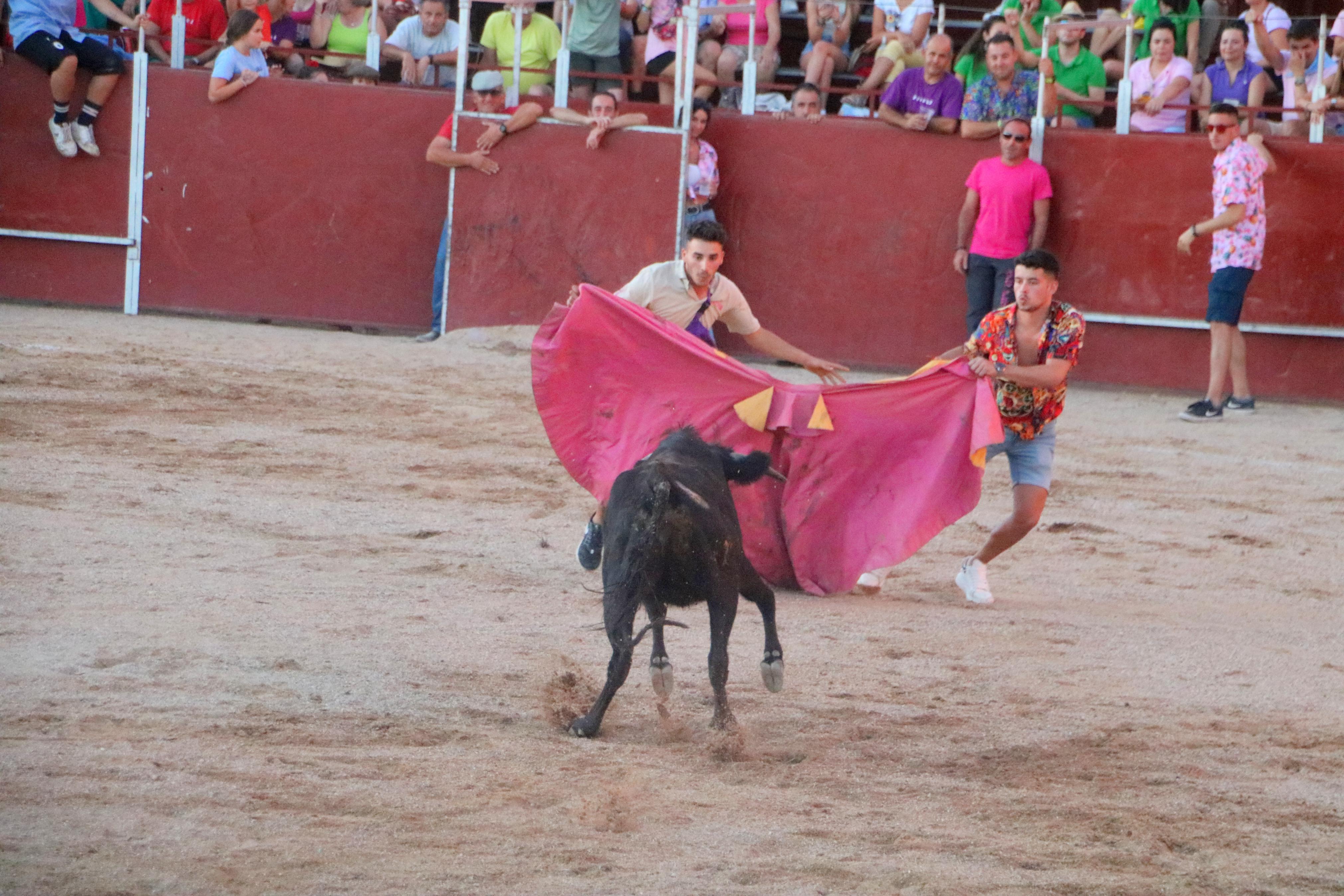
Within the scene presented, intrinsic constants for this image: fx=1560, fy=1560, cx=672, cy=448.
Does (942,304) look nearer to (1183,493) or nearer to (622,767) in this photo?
(1183,493)

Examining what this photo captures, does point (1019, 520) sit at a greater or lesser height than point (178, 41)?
lesser

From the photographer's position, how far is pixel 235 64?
10.7 metres

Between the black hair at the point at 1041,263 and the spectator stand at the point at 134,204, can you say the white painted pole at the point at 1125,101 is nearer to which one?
the black hair at the point at 1041,263

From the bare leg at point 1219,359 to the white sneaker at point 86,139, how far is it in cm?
753

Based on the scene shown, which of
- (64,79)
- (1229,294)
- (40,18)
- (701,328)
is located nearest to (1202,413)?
(1229,294)

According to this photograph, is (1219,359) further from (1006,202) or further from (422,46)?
(422,46)

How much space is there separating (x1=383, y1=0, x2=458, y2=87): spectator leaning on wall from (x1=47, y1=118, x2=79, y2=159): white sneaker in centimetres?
224

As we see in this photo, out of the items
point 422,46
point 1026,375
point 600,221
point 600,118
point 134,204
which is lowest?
point 1026,375

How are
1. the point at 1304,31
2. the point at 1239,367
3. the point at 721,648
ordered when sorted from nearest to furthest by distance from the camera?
the point at 721,648 → the point at 1239,367 → the point at 1304,31

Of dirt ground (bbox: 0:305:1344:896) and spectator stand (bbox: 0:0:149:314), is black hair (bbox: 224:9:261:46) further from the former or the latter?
dirt ground (bbox: 0:305:1344:896)

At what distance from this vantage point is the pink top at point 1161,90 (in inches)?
394

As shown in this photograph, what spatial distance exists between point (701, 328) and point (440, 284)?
209 inches

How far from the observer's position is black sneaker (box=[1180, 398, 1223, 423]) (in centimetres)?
920

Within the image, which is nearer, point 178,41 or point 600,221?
point 600,221
